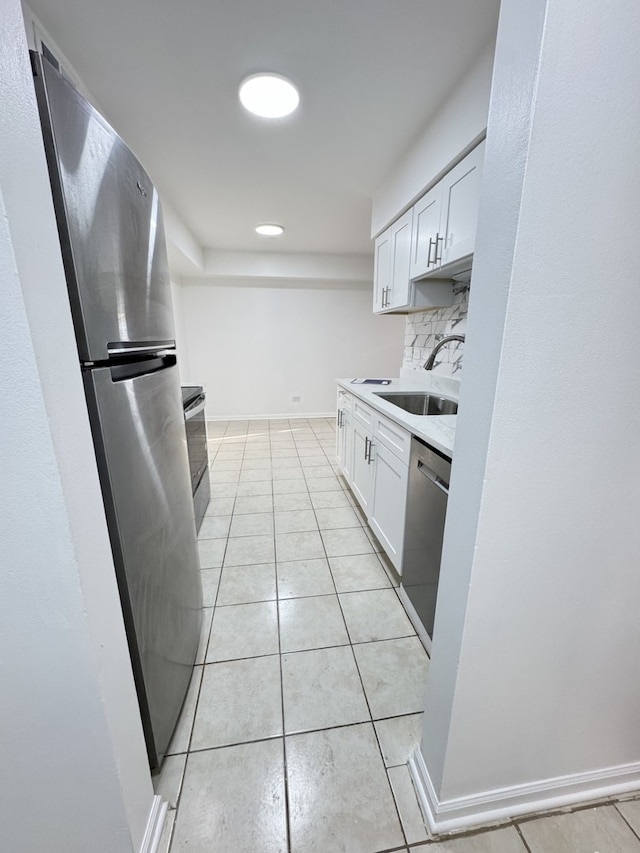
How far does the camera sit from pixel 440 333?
263 cm

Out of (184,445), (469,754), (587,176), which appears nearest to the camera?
(587,176)

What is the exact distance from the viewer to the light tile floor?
944mm

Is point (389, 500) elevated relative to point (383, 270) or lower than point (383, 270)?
lower

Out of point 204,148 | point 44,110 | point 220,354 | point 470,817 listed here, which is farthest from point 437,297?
point 220,354

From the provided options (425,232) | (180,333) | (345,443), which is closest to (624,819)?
(345,443)

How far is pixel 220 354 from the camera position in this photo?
529 cm

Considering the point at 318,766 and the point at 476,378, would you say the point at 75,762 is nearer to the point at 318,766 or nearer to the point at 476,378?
the point at 318,766

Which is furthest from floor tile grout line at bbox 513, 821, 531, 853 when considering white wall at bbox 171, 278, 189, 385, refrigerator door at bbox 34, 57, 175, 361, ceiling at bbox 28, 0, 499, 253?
white wall at bbox 171, 278, 189, 385

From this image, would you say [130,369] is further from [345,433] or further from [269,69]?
[345,433]

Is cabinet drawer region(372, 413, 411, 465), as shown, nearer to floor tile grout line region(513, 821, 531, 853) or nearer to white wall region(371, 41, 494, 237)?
floor tile grout line region(513, 821, 531, 853)

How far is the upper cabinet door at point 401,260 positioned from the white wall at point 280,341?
8.97 feet

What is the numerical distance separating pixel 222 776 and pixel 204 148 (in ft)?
10.3

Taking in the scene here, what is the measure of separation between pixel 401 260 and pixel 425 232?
0.39 meters

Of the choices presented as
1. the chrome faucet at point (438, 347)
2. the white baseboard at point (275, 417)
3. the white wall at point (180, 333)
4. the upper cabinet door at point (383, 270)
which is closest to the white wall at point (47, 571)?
the chrome faucet at point (438, 347)
